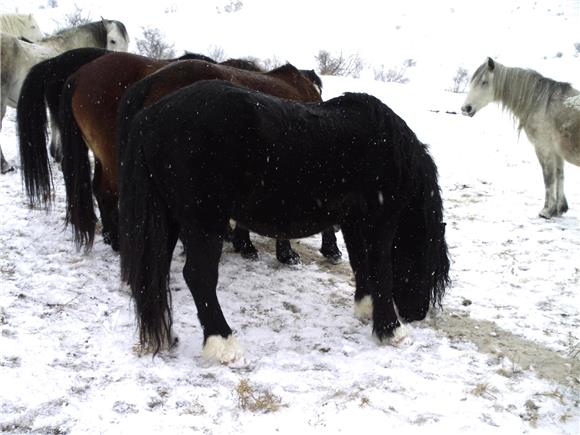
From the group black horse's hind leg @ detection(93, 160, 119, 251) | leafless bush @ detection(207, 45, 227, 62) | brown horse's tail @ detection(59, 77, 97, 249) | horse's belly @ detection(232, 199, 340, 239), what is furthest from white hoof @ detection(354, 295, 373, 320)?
leafless bush @ detection(207, 45, 227, 62)

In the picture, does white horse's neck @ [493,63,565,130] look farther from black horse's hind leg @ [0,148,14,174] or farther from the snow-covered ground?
black horse's hind leg @ [0,148,14,174]

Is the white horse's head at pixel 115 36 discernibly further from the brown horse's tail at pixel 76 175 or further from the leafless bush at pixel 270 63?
the leafless bush at pixel 270 63

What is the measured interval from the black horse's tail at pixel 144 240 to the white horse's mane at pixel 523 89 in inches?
211

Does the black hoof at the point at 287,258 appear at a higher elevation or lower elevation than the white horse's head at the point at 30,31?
lower

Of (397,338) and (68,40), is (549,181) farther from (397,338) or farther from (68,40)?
(68,40)

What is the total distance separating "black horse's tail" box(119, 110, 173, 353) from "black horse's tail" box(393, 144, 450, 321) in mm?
1548

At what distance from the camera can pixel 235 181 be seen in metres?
2.79

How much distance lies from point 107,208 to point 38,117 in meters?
0.98

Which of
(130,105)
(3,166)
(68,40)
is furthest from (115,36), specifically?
(130,105)

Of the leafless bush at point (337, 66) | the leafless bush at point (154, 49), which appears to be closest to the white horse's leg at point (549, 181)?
the leafless bush at point (337, 66)

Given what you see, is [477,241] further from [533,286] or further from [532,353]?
[532,353]

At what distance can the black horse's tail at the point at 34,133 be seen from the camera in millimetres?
4426

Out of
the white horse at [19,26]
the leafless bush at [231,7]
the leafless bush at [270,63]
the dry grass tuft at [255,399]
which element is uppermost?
the leafless bush at [231,7]

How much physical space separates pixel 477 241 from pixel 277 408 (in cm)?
362
